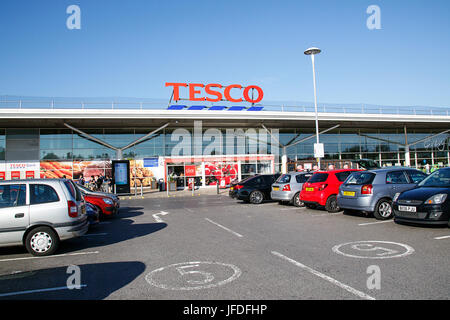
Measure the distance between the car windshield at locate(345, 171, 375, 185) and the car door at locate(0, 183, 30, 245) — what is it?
8702 mm

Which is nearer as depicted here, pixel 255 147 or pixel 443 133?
pixel 255 147

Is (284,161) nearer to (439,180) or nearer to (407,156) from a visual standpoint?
(407,156)

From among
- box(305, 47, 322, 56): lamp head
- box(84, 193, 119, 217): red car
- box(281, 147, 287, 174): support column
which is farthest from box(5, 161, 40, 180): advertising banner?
box(305, 47, 322, 56): lamp head

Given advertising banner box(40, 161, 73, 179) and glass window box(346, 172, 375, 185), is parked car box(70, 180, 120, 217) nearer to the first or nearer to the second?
glass window box(346, 172, 375, 185)

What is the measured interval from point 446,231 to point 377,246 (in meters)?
2.38

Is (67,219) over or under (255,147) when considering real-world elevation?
under

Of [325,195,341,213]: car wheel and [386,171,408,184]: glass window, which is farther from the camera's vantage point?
[325,195,341,213]: car wheel

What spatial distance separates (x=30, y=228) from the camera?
654 centimetres

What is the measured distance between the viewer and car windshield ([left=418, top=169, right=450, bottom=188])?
27.1ft

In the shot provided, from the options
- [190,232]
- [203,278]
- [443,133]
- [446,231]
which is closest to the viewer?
[203,278]

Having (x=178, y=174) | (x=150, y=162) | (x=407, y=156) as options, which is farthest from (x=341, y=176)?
(x=407, y=156)

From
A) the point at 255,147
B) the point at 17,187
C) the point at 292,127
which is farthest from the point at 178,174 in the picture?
the point at 17,187

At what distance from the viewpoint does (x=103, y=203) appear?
11.8m
